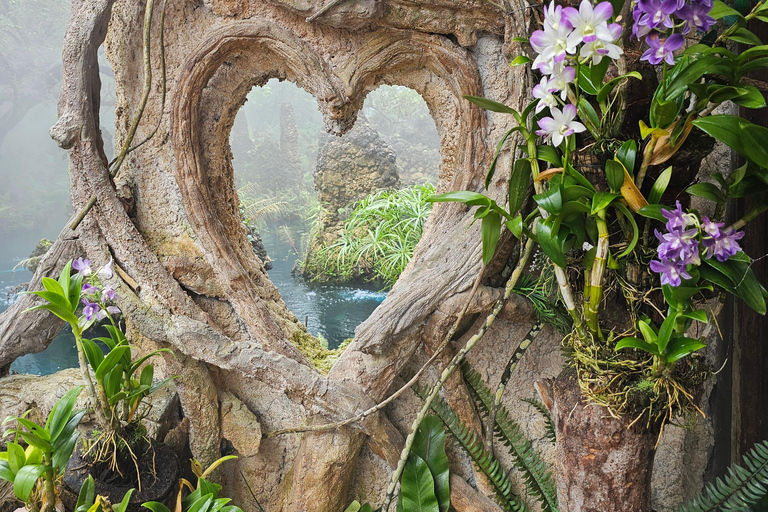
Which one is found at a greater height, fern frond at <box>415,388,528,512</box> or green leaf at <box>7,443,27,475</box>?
green leaf at <box>7,443,27,475</box>

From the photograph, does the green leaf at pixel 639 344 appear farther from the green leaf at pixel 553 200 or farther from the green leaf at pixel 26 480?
the green leaf at pixel 26 480

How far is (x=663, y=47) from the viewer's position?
34.5 inches

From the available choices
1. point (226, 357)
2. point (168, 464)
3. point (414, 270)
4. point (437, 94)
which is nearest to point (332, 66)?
point (437, 94)

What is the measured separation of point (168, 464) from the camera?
172 cm

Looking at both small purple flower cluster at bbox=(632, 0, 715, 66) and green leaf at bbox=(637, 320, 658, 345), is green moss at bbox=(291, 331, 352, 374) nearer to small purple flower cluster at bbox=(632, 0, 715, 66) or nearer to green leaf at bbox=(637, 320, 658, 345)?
green leaf at bbox=(637, 320, 658, 345)

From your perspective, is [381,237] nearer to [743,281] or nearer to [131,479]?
[131,479]

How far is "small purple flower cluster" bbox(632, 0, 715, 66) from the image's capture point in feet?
2.78

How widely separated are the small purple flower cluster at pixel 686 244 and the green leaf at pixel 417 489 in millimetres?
980

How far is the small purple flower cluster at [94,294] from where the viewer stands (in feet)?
5.09

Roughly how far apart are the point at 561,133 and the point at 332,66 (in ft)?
3.23

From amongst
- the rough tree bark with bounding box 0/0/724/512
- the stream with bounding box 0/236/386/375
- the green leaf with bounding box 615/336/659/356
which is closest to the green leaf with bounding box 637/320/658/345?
the green leaf with bounding box 615/336/659/356

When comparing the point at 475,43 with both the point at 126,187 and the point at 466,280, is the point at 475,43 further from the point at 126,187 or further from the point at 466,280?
the point at 126,187

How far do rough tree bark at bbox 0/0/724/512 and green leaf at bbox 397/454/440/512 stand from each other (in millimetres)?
187

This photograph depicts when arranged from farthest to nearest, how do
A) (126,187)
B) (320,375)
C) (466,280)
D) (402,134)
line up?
(402,134)
(126,187)
(320,375)
(466,280)
